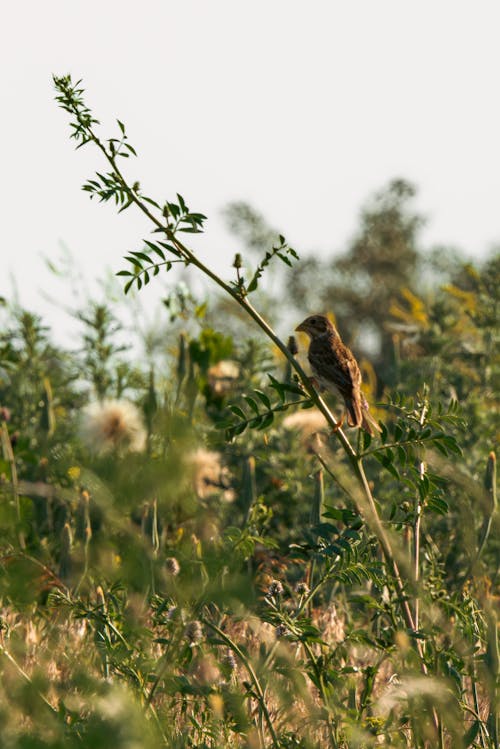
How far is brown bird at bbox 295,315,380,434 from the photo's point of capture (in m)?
3.04

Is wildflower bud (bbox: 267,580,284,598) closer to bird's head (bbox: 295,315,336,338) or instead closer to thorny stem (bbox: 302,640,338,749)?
thorny stem (bbox: 302,640,338,749)

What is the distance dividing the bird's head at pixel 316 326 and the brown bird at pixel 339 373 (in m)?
0.01

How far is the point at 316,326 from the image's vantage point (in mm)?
3402

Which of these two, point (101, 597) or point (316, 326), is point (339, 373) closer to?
point (316, 326)

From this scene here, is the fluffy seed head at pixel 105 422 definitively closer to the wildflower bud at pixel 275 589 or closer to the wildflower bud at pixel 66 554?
the wildflower bud at pixel 66 554

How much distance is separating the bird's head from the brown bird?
0.5 inches

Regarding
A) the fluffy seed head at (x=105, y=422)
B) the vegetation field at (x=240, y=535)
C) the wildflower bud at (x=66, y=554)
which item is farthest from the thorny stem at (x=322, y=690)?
the fluffy seed head at (x=105, y=422)

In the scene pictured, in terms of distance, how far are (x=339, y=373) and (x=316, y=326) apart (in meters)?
0.33

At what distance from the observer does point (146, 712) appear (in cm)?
232

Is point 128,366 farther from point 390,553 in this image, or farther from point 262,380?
point 390,553

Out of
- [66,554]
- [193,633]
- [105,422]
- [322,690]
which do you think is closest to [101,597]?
[66,554]

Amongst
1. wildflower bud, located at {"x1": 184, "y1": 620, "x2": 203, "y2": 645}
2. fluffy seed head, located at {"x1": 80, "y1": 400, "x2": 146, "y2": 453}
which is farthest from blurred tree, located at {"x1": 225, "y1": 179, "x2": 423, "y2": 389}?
wildflower bud, located at {"x1": 184, "y1": 620, "x2": 203, "y2": 645}

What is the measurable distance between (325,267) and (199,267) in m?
17.7

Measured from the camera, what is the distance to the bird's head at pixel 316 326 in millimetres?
3363
